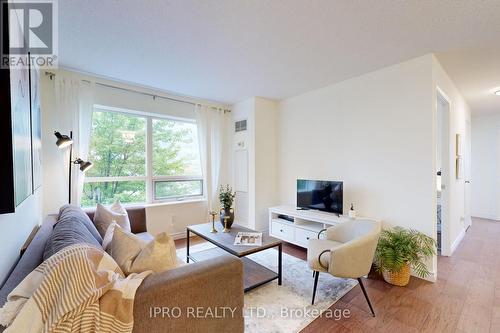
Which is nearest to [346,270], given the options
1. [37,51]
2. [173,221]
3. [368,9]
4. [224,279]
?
[224,279]

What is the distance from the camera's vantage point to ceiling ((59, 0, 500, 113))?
1.76 metres

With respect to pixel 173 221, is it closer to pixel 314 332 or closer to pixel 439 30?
pixel 314 332

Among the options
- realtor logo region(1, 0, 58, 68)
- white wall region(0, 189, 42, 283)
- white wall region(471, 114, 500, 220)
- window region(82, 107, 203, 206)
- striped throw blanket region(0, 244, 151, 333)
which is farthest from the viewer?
white wall region(471, 114, 500, 220)

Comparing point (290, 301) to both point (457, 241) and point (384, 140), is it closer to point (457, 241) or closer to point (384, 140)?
point (384, 140)

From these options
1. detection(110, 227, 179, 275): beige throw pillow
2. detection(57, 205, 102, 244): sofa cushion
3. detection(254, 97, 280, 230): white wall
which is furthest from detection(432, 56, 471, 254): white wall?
detection(57, 205, 102, 244): sofa cushion

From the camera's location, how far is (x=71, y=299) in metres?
0.87

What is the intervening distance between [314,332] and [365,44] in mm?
2670

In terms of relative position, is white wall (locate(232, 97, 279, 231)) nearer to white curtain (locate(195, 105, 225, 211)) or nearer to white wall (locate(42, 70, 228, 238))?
white curtain (locate(195, 105, 225, 211))

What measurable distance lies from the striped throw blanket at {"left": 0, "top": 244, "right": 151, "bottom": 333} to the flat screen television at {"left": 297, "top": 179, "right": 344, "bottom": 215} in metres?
2.70

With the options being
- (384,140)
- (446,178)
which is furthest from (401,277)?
(446,178)

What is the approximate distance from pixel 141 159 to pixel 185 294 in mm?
3063

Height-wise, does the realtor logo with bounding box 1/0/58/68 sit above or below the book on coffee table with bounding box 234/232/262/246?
above

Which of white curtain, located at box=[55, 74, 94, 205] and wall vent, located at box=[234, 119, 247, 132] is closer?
white curtain, located at box=[55, 74, 94, 205]

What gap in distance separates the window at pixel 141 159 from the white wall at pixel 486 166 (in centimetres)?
629
